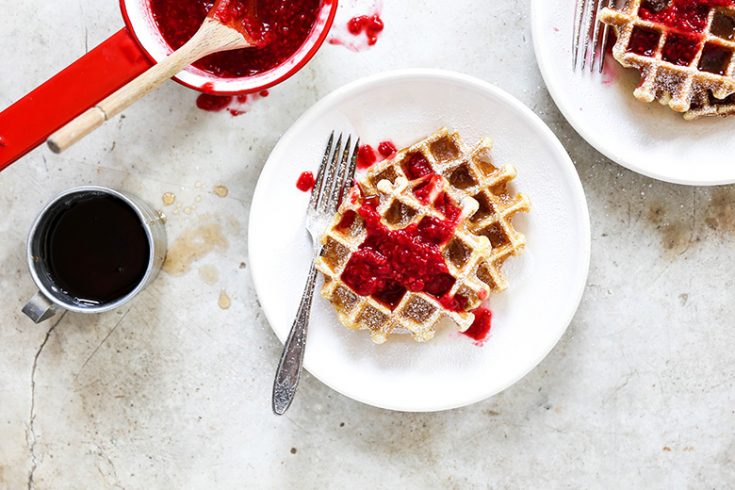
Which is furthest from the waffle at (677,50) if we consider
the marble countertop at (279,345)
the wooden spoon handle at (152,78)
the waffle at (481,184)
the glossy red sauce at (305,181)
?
the wooden spoon handle at (152,78)

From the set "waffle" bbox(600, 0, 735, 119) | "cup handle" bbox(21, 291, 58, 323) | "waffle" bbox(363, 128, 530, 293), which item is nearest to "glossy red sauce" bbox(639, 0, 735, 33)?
"waffle" bbox(600, 0, 735, 119)

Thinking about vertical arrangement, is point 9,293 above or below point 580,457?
above

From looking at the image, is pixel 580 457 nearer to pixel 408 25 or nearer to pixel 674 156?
pixel 674 156

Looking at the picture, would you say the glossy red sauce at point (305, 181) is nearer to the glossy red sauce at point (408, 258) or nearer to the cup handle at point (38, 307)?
the glossy red sauce at point (408, 258)

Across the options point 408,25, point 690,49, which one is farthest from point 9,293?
point 690,49

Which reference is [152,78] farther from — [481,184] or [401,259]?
[481,184]

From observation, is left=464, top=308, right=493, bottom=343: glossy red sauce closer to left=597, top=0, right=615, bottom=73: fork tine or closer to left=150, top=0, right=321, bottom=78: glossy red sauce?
left=597, top=0, right=615, bottom=73: fork tine
